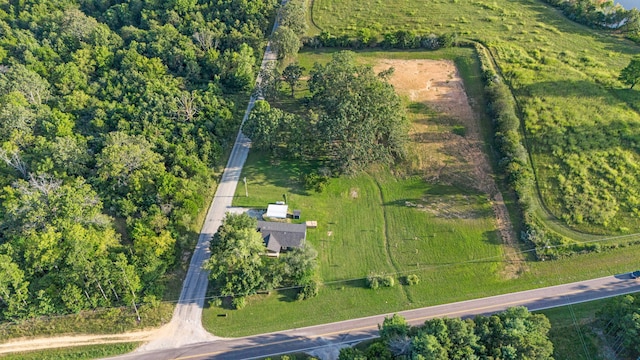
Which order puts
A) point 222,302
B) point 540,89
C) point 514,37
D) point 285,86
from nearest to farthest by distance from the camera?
point 222,302, point 540,89, point 285,86, point 514,37

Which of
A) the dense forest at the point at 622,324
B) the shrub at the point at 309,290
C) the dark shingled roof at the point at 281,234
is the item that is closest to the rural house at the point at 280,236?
the dark shingled roof at the point at 281,234

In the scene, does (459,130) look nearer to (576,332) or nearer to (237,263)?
(576,332)

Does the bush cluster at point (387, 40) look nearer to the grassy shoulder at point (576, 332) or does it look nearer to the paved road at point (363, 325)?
the paved road at point (363, 325)

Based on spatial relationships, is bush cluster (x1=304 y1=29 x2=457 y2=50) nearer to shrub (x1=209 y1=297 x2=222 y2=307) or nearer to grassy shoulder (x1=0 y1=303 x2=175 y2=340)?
shrub (x1=209 y1=297 x2=222 y2=307)

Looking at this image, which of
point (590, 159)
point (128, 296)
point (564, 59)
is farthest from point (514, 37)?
point (128, 296)

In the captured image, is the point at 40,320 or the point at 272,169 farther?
the point at 272,169

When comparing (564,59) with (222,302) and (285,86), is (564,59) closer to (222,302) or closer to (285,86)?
(285,86)

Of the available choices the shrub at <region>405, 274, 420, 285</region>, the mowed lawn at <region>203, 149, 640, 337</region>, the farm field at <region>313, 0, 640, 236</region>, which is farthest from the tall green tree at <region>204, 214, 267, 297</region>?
the farm field at <region>313, 0, 640, 236</region>
